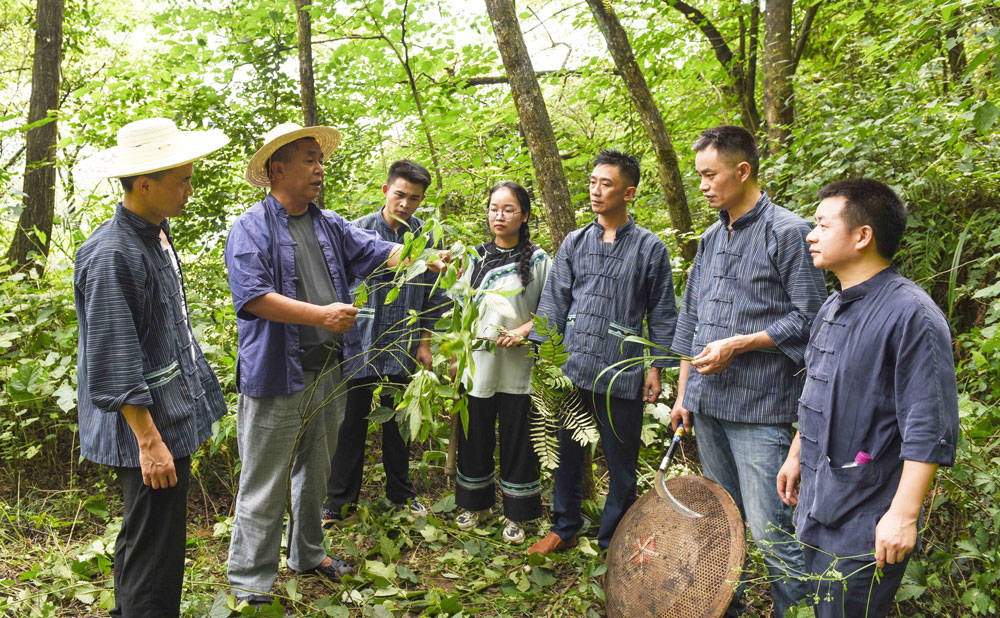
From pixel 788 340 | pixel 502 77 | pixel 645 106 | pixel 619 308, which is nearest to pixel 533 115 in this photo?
pixel 619 308

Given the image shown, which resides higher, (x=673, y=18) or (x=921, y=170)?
(x=673, y=18)

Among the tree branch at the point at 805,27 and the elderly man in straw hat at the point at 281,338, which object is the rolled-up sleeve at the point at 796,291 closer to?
the elderly man in straw hat at the point at 281,338

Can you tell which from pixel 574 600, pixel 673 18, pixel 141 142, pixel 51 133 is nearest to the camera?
pixel 141 142

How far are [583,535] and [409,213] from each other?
2083 mm

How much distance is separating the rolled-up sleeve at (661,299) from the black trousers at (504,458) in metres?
0.81

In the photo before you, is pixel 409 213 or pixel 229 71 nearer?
pixel 409 213

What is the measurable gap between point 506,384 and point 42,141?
4.75 metres

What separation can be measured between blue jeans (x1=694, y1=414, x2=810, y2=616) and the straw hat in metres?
2.13

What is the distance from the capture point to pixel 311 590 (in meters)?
2.86

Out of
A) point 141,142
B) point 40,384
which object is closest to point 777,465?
point 141,142

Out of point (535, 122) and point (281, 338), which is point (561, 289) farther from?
point (281, 338)

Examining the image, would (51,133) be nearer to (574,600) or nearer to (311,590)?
(311,590)

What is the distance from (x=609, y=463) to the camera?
3.11 m

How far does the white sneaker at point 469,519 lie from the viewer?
3.53 m
